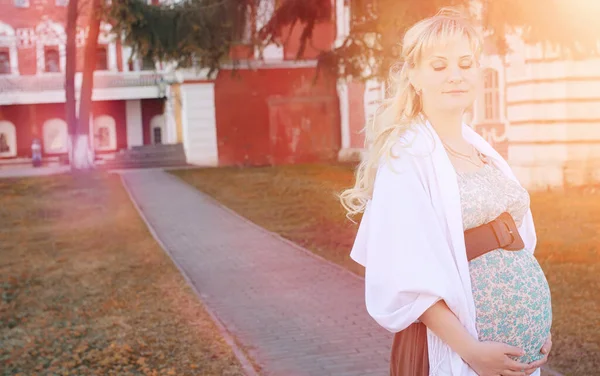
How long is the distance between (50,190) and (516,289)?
2187 centimetres

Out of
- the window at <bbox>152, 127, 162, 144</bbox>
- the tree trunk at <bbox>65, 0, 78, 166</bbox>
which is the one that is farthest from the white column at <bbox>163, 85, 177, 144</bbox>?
the tree trunk at <bbox>65, 0, 78, 166</bbox>

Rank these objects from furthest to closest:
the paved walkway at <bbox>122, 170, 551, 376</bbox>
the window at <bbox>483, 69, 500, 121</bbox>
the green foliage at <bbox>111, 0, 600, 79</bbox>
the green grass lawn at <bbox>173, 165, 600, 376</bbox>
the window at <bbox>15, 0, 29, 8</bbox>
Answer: the window at <bbox>15, 0, 29, 8</bbox> → the window at <bbox>483, 69, 500, 121</bbox> → the green foliage at <bbox>111, 0, 600, 79</bbox> → the green grass lawn at <bbox>173, 165, 600, 376</bbox> → the paved walkway at <bbox>122, 170, 551, 376</bbox>

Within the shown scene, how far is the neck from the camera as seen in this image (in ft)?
8.73

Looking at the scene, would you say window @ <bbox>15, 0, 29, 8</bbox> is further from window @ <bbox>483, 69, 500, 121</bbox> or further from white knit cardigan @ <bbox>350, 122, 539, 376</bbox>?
white knit cardigan @ <bbox>350, 122, 539, 376</bbox>

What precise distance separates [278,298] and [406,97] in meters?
6.22

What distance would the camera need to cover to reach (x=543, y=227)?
12.3 m

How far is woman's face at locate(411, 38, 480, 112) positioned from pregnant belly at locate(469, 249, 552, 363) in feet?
1.83

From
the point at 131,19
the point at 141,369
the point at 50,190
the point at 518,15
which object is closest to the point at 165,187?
the point at 50,190

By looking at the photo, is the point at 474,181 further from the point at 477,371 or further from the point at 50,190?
the point at 50,190

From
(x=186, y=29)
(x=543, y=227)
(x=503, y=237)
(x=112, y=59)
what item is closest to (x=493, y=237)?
(x=503, y=237)

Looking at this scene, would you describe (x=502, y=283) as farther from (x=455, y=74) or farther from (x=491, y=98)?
(x=491, y=98)

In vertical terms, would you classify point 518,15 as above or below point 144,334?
above

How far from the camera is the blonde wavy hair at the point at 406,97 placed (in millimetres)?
2589

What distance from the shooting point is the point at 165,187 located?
2281 centimetres
